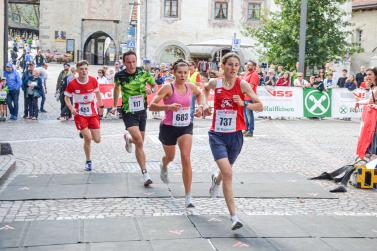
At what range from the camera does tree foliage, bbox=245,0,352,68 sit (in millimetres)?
32594

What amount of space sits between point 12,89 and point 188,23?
27.8m

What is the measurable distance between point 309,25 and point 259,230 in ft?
92.2

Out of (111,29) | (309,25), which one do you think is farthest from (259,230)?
(111,29)

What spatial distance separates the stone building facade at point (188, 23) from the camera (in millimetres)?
46562

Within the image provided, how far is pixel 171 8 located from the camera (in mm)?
46656

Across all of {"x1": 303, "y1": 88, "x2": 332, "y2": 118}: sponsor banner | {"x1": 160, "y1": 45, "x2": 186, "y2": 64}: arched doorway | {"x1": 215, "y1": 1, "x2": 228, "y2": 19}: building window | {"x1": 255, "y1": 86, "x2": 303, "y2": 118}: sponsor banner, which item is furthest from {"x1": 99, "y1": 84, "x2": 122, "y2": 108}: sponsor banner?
{"x1": 215, "y1": 1, "x2": 228, "y2": 19}: building window

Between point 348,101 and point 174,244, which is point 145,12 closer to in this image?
point 348,101

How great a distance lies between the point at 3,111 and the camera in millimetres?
20234

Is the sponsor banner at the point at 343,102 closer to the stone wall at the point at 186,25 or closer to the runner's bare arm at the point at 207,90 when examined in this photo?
the runner's bare arm at the point at 207,90

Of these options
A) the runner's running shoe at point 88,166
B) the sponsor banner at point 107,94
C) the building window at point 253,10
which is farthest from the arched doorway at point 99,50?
the runner's running shoe at point 88,166

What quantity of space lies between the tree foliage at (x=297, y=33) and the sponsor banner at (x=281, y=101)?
1059cm

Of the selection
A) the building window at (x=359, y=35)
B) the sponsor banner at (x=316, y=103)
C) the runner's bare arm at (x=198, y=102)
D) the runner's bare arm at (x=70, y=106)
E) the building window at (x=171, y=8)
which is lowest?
the sponsor banner at (x=316, y=103)

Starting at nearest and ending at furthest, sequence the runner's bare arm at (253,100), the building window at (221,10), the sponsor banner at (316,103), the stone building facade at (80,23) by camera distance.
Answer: the runner's bare arm at (253,100) → the sponsor banner at (316,103) → the building window at (221,10) → the stone building facade at (80,23)

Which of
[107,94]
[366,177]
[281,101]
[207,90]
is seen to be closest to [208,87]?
[207,90]
